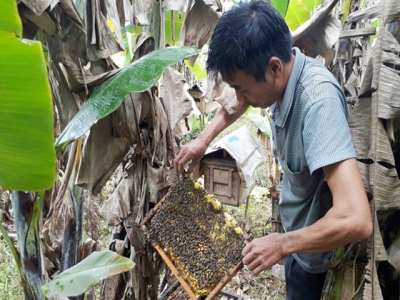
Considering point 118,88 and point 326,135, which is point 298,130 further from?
point 118,88

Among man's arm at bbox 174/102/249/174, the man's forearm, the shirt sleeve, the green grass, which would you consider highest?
the shirt sleeve

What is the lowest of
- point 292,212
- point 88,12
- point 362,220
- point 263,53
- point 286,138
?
point 292,212

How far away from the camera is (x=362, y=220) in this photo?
0.89 meters

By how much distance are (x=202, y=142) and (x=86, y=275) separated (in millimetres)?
733

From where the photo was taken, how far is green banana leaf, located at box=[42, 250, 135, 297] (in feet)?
3.36

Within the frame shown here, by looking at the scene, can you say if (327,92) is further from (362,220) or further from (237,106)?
(237,106)

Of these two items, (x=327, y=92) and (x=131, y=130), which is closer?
(x=327, y=92)

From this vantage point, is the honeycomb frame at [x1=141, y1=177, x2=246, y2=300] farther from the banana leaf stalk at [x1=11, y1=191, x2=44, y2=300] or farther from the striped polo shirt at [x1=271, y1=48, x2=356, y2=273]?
the banana leaf stalk at [x1=11, y1=191, x2=44, y2=300]

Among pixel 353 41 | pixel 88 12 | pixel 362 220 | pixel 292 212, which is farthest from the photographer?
pixel 353 41

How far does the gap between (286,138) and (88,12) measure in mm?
788

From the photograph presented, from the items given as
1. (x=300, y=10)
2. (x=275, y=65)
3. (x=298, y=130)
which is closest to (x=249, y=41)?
(x=275, y=65)

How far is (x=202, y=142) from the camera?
156 centimetres

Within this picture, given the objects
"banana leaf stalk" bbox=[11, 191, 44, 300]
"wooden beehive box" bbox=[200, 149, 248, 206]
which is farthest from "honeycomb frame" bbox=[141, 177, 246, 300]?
"wooden beehive box" bbox=[200, 149, 248, 206]

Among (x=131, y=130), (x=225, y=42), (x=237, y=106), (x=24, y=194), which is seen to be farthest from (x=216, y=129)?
(x=24, y=194)
